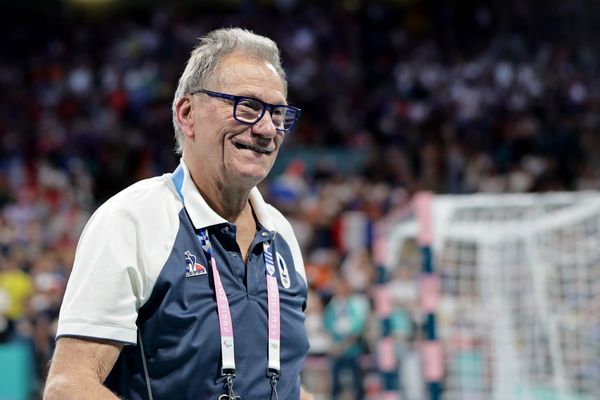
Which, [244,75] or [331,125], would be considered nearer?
[244,75]

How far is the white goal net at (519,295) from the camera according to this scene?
8633 millimetres

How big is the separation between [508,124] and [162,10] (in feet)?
31.8

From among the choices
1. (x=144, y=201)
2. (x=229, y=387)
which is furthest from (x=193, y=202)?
(x=229, y=387)

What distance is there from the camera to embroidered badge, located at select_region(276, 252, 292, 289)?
2979 mm

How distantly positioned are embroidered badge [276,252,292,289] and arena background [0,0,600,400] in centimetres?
666

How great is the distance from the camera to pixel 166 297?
263 centimetres

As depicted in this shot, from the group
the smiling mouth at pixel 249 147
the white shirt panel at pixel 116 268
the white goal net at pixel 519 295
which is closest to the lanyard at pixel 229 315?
the white shirt panel at pixel 116 268

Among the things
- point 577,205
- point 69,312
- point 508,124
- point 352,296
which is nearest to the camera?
point 69,312

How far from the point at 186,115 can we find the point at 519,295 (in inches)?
265

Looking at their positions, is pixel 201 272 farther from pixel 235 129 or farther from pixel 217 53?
pixel 217 53

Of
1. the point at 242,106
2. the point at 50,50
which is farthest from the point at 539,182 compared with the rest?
the point at 242,106

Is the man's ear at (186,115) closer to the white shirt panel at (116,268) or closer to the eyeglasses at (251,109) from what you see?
the eyeglasses at (251,109)

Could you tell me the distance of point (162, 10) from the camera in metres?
24.2

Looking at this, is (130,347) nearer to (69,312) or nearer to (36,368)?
(69,312)
